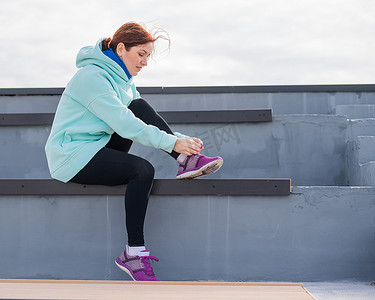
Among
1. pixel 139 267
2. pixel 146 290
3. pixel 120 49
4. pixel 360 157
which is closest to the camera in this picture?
pixel 146 290

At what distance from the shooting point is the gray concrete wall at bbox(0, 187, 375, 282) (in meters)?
2.56

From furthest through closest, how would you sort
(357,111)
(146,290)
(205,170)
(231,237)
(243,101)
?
(243,101)
(357,111)
(231,237)
(205,170)
(146,290)

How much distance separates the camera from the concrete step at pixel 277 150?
3.52 metres

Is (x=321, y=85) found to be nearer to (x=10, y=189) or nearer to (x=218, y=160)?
(x=218, y=160)

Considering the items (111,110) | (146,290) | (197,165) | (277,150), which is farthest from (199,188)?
(146,290)

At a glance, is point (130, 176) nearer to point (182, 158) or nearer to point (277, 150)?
point (182, 158)

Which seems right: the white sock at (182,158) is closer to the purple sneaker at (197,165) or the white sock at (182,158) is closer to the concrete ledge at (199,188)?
the purple sneaker at (197,165)

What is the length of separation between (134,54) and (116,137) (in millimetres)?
419

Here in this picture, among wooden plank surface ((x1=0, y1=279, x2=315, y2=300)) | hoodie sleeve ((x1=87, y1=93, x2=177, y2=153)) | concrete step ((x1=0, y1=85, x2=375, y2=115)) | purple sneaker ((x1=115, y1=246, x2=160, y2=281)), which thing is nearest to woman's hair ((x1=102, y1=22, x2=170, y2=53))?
hoodie sleeve ((x1=87, y1=93, x2=177, y2=153))

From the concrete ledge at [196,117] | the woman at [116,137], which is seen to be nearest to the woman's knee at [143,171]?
the woman at [116,137]

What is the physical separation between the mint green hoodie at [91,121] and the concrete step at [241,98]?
2.31 m

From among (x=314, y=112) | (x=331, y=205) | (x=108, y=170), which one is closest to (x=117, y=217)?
(x=108, y=170)

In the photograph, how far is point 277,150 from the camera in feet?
11.6

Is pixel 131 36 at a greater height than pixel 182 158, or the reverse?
pixel 131 36
